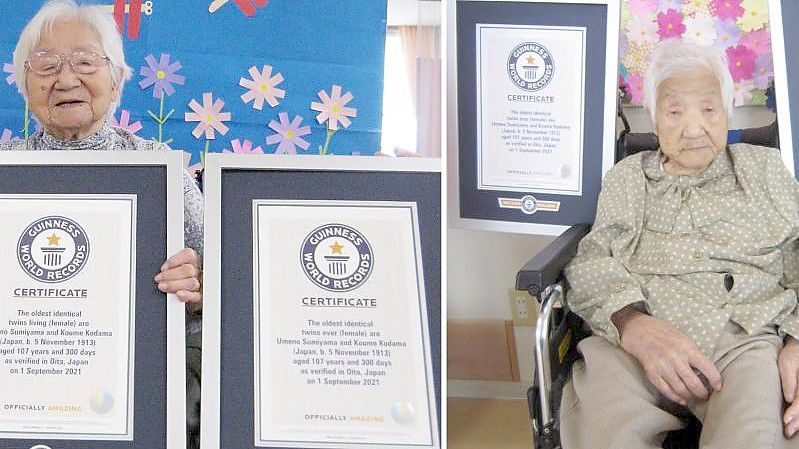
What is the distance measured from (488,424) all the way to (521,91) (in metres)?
0.94

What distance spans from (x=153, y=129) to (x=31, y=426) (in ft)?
2.57

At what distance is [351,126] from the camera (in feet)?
7.12

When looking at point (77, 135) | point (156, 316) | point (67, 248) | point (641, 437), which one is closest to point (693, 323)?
point (641, 437)

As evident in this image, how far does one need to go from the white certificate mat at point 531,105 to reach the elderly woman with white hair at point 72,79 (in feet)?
2.36

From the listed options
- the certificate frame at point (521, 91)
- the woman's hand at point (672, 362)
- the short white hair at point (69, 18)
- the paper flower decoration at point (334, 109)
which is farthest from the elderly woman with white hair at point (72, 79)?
the woman's hand at point (672, 362)

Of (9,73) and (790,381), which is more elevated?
(9,73)

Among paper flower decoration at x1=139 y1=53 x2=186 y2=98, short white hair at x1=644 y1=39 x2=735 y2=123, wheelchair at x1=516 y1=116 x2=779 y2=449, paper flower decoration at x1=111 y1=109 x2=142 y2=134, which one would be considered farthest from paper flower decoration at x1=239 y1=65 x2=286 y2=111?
short white hair at x1=644 y1=39 x2=735 y2=123

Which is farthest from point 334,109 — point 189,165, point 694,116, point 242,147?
point 694,116

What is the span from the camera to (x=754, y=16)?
2.27m

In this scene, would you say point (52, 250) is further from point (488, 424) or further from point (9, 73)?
point (488, 424)

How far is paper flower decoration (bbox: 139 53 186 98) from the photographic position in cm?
214

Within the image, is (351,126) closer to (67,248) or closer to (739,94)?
(67,248)

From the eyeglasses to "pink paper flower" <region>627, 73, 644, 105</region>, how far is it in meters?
1.35

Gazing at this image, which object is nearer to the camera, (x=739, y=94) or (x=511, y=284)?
(x=739, y=94)
